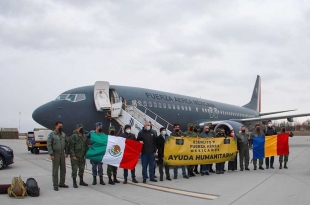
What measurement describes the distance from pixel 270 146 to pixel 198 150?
3453mm

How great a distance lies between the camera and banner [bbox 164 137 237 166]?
970 cm

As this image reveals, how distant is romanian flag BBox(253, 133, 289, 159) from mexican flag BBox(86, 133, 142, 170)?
5146mm

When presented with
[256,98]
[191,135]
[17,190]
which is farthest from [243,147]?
[256,98]

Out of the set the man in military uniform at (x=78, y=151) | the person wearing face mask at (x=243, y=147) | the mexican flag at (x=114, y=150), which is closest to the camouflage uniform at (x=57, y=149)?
the man in military uniform at (x=78, y=151)

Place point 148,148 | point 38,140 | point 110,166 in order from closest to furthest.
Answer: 1. point 110,166
2. point 148,148
3. point 38,140

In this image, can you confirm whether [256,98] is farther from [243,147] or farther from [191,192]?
[191,192]

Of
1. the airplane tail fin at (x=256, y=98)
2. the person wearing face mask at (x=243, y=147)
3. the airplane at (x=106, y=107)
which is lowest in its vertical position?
the person wearing face mask at (x=243, y=147)

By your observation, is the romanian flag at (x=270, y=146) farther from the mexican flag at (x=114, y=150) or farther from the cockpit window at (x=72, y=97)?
the cockpit window at (x=72, y=97)

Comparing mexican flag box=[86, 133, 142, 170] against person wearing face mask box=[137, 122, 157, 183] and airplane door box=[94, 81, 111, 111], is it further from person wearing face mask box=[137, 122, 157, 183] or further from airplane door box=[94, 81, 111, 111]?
airplane door box=[94, 81, 111, 111]

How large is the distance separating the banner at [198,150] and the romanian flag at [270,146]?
1074 mm

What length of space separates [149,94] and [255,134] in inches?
321

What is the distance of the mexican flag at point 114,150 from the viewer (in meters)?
8.80

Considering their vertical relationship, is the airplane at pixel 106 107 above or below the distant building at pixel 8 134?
above

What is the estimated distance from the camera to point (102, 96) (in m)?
16.6
